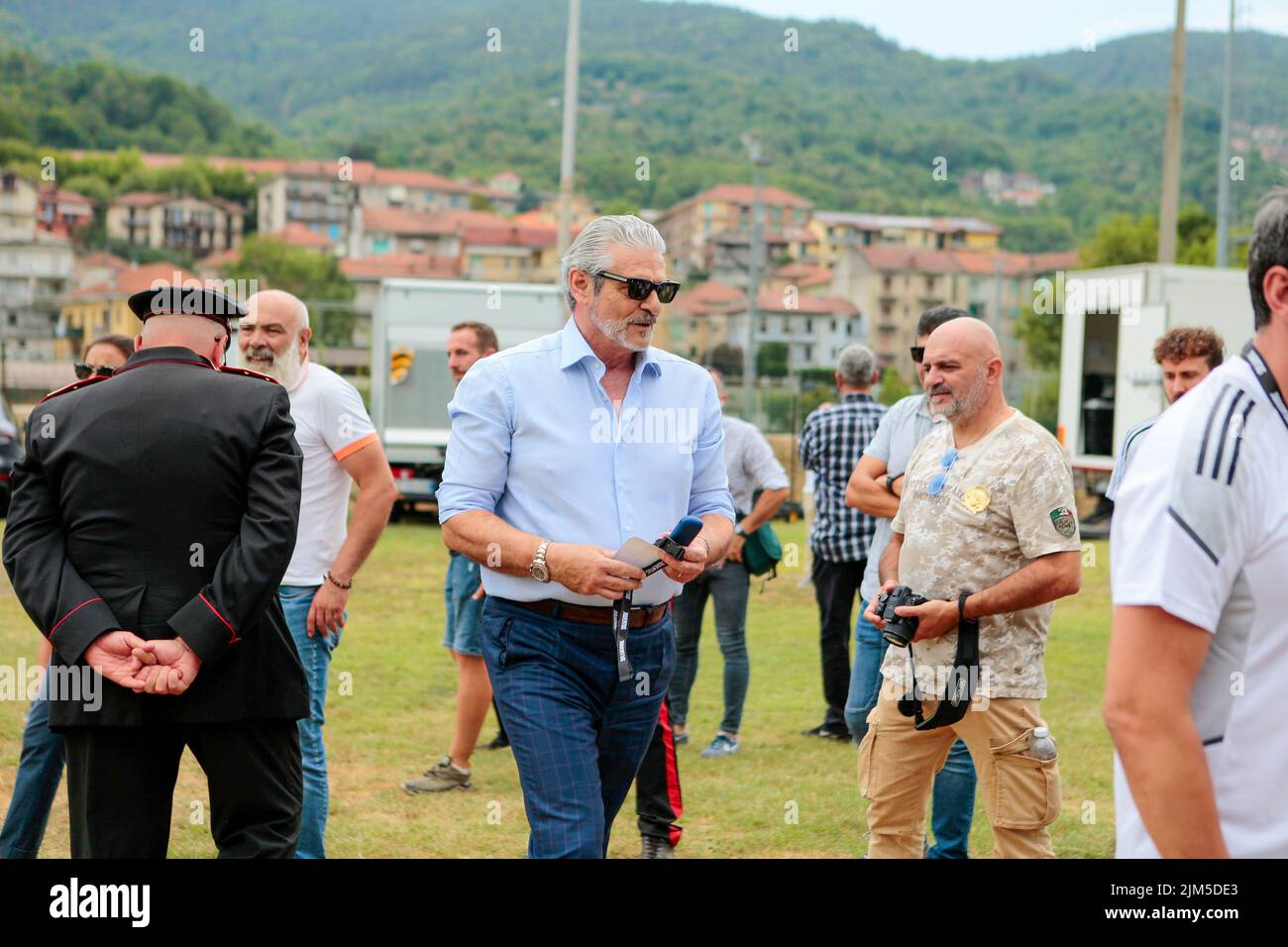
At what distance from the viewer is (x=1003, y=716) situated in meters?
4.09

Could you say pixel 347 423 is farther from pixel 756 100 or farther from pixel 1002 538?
pixel 756 100

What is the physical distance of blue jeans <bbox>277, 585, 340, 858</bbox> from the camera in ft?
15.6

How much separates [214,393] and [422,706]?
545cm

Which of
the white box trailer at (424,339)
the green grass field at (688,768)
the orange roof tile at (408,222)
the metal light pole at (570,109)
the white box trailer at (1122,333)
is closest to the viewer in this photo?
the green grass field at (688,768)

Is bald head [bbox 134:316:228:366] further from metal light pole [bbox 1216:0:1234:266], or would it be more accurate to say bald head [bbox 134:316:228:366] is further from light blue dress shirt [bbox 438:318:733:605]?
metal light pole [bbox 1216:0:1234:266]

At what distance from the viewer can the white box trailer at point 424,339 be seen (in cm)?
2000

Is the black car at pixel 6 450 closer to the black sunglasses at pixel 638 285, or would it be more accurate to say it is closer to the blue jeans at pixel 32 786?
the blue jeans at pixel 32 786

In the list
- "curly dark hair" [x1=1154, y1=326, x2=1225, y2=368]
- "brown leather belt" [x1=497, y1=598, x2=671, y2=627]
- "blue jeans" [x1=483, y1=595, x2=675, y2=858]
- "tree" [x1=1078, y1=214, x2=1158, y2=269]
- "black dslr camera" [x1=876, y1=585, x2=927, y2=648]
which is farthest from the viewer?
"tree" [x1=1078, y1=214, x2=1158, y2=269]

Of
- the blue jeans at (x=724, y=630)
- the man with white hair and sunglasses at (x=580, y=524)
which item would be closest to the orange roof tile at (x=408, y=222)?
the blue jeans at (x=724, y=630)

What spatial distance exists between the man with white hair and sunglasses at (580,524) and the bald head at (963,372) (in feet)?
3.25

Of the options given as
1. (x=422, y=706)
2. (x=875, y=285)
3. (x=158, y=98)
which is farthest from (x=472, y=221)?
(x=422, y=706)

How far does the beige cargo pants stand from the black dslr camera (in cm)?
22

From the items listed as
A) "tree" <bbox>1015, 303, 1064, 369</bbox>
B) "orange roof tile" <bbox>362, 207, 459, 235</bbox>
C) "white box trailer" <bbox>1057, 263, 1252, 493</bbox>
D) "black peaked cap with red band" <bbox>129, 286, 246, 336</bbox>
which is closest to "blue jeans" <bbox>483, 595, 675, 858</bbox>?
"black peaked cap with red band" <bbox>129, 286, 246, 336</bbox>

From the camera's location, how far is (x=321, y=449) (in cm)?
485
